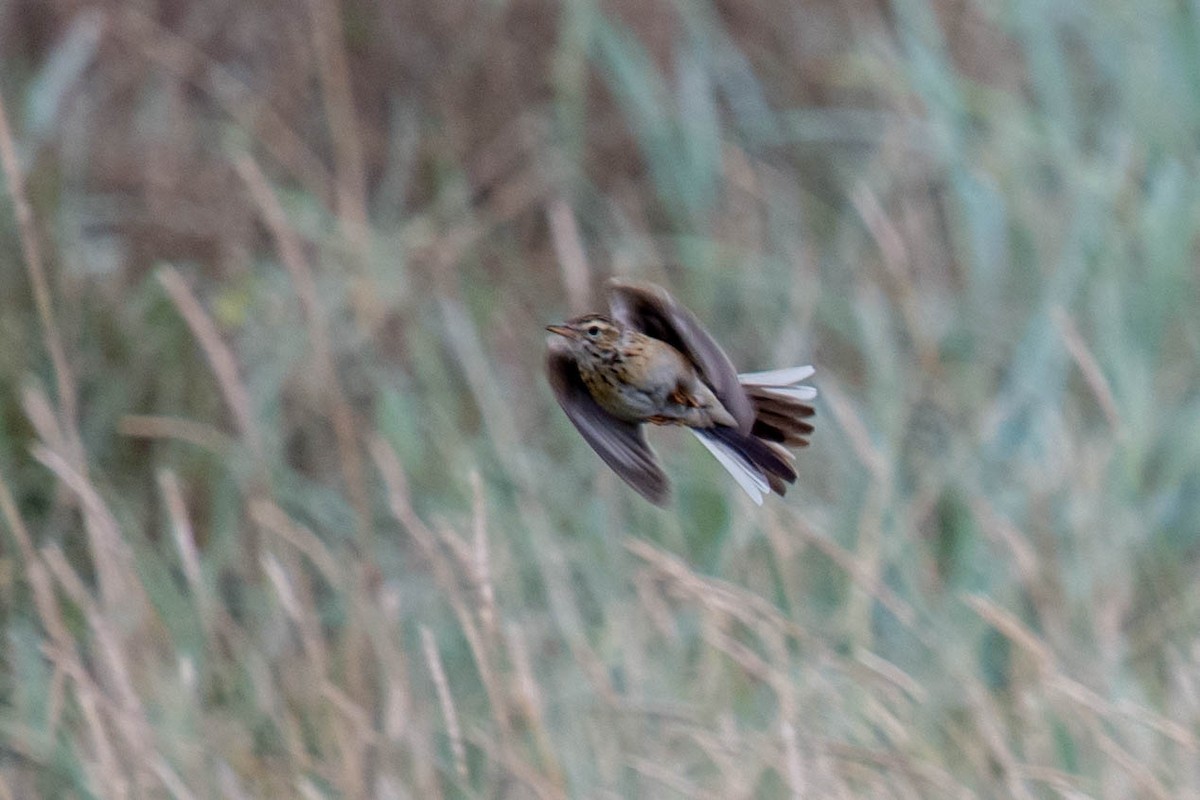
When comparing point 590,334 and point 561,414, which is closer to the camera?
point 590,334

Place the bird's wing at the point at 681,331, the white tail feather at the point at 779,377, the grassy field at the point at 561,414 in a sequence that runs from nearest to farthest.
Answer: the bird's wing at the point at 681,331
the white tail feather at the point at 779,377
the grassy field at the point at 561,414

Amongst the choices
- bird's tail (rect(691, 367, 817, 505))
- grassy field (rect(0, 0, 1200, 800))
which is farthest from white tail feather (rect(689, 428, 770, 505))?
grassy field (rect(0, 0, 1200, 800))

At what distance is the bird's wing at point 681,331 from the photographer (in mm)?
883

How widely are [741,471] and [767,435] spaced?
10 cm

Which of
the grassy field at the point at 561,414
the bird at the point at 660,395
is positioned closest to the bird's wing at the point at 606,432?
the bird at the point at 660,395

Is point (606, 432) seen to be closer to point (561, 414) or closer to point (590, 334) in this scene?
point (590, 334)

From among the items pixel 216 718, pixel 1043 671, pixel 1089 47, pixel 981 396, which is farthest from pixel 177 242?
pixel 1043 671

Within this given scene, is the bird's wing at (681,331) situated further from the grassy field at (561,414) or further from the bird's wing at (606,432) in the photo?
the grassy field at (561,414)

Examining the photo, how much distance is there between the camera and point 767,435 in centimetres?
101

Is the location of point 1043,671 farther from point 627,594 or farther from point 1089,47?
point 1089,47

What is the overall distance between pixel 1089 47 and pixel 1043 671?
2414 millimetres

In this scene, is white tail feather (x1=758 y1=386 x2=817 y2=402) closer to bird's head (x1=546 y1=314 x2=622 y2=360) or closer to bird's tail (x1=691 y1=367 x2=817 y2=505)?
bird's tail (x1=691 y1=367 x2=817 y2=505)

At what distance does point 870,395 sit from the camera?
141 inches

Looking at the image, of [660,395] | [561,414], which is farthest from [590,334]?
[561,414]
